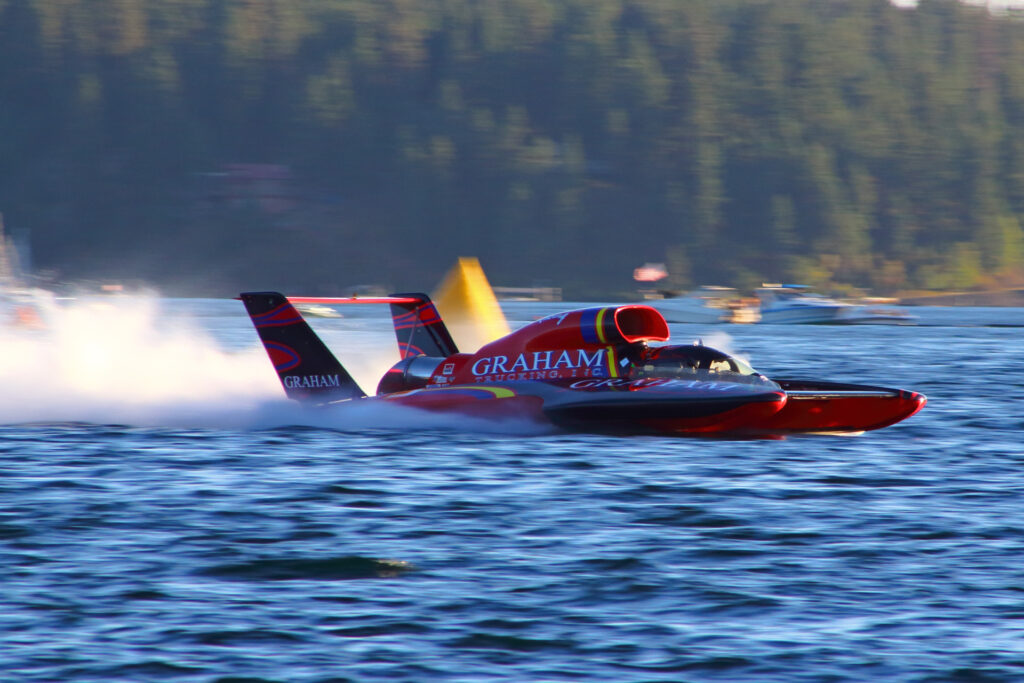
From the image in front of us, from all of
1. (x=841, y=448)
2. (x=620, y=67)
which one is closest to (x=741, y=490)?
(x=841, y=448)

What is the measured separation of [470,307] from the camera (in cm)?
5966

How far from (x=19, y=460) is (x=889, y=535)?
7613mm

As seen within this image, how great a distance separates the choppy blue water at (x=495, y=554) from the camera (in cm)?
676

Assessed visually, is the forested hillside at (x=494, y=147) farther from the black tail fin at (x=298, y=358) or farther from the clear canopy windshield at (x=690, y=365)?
the clear canopy windshield at (x=690, y=365)

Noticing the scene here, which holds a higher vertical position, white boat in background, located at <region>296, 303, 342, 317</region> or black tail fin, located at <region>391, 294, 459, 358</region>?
white boat in background, located at <region>296, 303, 342, 317</region>

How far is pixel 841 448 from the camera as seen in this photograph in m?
14.1

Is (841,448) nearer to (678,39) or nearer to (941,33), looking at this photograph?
(678,39)

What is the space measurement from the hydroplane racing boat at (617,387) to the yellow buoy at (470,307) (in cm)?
2035

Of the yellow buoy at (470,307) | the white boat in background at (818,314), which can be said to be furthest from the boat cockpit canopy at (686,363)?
the white boat in background at (818,314)

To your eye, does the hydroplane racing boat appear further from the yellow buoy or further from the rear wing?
the yellow buoy

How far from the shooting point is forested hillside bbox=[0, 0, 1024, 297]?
11700 cm

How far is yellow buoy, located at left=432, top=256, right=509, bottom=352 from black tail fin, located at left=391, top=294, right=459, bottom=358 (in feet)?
62.0

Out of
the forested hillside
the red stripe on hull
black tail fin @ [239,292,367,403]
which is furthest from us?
the forested hillside

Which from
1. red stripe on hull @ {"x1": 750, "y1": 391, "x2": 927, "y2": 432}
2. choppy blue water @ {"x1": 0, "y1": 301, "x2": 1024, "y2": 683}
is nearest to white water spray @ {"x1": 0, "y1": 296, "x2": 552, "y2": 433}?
choppy blue water @ {"x1": 0, "y1": 301, "x2": 1024, "y2": 683}
